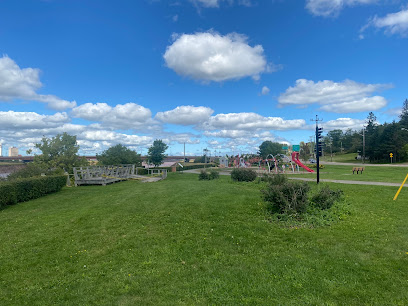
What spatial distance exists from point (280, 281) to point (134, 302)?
80.6 inches

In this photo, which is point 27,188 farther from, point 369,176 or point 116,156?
point 369,176

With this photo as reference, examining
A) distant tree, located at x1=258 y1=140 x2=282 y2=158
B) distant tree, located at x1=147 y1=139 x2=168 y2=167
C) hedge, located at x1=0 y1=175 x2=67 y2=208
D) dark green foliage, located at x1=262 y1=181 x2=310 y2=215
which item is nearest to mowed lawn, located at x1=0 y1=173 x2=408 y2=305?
dark green foliage, located at x1=262 y1=181 x2=310 y2=215

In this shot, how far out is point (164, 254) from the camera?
4.94 metres

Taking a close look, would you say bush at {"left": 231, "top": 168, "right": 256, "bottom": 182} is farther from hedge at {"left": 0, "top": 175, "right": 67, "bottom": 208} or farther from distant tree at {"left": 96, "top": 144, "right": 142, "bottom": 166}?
distant tree at {"left": 96, "top": 144, "right": 142, "bottom": 166}

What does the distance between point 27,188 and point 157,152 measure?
36.1 metres

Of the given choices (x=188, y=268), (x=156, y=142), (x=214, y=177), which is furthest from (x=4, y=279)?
(x=156, y=142)

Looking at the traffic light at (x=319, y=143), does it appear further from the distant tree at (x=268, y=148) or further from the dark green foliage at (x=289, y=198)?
the distant tree at (x=268, y=148)

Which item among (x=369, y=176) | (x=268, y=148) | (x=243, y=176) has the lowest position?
(x=369, y=176)

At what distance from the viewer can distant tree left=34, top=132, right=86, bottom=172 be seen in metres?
23.0

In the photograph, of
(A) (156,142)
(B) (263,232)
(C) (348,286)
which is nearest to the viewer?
(C) (348,286)

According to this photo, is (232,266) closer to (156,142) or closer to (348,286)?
(348,286)

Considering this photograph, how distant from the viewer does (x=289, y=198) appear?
7.38 meters

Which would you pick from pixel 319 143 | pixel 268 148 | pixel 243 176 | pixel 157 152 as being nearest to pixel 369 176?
pixel 319 143

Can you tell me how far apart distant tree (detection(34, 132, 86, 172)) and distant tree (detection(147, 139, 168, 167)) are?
23186 millimetres
